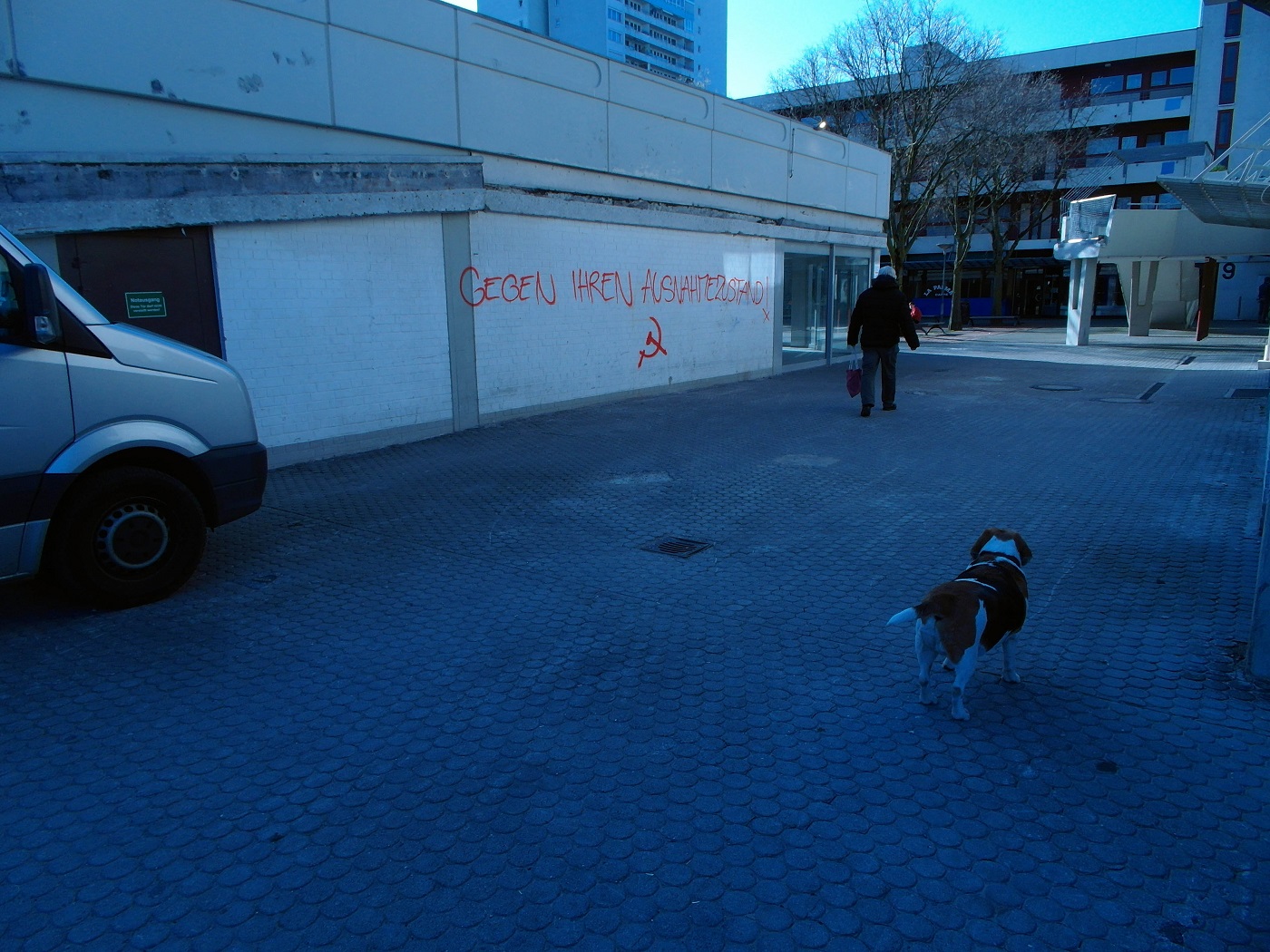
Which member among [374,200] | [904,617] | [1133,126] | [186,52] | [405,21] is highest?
[1133,126]

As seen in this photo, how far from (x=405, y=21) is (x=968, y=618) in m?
9.37

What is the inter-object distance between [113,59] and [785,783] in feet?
26.7

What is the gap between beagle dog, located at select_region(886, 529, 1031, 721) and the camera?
10.9ft

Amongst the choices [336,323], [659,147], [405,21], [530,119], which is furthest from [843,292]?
[336,323]

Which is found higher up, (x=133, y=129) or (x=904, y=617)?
(x=133, y=129)

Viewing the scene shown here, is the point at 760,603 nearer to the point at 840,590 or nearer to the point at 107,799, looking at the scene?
the point at 840,590

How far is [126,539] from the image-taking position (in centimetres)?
490

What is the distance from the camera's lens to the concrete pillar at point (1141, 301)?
1120 inches

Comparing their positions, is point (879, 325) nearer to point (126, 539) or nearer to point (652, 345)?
point (652, 345)

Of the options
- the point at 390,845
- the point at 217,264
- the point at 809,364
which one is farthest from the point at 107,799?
the point at 809,364

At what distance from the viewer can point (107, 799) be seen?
308cm

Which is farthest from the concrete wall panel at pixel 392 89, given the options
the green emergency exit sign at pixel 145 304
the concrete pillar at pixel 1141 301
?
the concrete pillar at pixel 1141 301

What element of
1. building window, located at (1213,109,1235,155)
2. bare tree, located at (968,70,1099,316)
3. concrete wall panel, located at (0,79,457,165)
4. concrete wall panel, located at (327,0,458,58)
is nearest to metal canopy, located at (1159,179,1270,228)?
bare tree, located at (968,70,1099,316)

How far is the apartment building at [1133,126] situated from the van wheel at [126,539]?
36.8 metres
